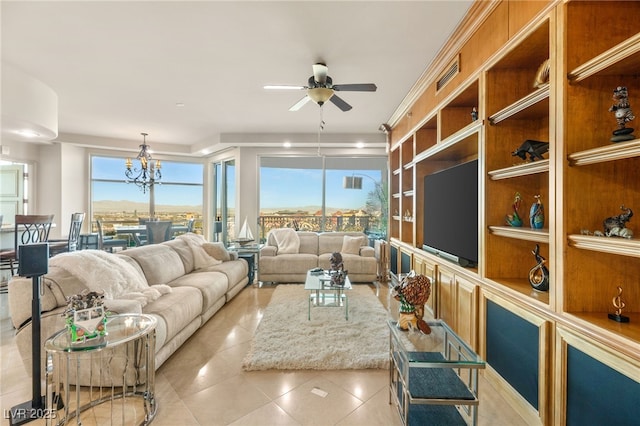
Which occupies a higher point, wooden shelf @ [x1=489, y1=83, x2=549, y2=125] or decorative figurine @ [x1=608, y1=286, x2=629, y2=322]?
wooden shelf @ [x1=489, y1=83, x2=549, y2=125]

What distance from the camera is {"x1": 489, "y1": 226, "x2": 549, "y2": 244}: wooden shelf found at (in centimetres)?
171

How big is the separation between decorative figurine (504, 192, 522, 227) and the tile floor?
4.01 ft

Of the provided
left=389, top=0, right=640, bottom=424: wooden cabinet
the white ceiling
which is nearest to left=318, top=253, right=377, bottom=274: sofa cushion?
left=389, top=0, right=640, bottom=424: wooden cabinet

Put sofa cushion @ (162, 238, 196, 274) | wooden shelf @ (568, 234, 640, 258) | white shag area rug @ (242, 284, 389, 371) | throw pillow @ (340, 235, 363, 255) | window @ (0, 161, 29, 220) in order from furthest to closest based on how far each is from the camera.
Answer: window @ (0, 161, 29, 220), throw pillow @ (340, 235, 363, 255), sofa cushion @ (162, 238, 196, 274), white shag area rug @ (242, 284, 389, 371), wooden shelf @ (568, 234, 640, 258)

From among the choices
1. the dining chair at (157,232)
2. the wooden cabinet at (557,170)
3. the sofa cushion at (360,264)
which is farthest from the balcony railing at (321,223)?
the wooden cabinet at (557,170)

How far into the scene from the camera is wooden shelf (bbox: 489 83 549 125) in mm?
1684

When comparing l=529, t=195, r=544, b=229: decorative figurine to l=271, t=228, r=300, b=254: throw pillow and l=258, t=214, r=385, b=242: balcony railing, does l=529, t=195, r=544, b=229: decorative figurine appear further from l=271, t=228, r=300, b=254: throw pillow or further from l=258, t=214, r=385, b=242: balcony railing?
l=258, t=214, r=385, b=242: balcony railing

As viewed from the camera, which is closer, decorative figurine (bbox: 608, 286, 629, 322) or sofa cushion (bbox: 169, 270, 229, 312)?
decorative figurine (bbox: 608, 286, 629, 322)

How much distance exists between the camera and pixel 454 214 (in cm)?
283

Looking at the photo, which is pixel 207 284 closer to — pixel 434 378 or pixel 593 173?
pixel 434 378

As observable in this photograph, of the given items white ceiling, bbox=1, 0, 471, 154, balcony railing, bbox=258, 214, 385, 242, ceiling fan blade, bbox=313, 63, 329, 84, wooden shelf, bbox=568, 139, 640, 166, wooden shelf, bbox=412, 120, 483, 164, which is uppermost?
white ceiling, bbox=1, 0, 471, 154

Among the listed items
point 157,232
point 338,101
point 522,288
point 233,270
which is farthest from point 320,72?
point 157,232

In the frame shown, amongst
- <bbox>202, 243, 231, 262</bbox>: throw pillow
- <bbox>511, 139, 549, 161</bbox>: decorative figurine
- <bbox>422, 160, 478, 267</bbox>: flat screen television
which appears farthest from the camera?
<bbox>202, 243, 231, 262</bbox>: throw pillow

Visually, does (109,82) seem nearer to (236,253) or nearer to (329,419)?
(236,253)
